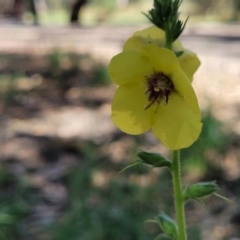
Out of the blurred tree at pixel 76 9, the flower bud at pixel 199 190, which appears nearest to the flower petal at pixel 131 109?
the flower bud at pixel 199 190

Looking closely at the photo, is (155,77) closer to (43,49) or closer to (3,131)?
(3,131)

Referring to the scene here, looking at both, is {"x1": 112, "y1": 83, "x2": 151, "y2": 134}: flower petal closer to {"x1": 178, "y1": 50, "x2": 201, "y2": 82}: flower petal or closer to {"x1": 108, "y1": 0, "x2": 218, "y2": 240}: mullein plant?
{"x1": 108, "y1": 0, "x2": 218, "y2": 240}: mullein plant

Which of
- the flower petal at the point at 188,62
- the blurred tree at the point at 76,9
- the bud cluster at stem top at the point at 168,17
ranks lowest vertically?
the blurred tree at the point at 76,9

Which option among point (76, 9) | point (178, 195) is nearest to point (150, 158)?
point (178, 195)

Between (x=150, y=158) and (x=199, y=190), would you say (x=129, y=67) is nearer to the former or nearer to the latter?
(x=150, y=158)

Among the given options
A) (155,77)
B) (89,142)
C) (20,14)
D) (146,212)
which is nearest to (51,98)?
(89,142)

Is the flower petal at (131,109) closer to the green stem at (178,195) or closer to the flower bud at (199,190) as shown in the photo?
the green stem at (178,195)

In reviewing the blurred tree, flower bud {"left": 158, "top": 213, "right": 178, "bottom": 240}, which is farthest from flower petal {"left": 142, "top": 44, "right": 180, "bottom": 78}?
the blurred tree
